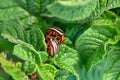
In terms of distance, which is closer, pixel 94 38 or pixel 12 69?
pixel 12 69

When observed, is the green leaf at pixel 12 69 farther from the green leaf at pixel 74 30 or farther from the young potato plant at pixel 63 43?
the green leaf at pixel 74 30

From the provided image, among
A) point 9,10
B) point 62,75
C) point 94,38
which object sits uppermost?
point 9,10

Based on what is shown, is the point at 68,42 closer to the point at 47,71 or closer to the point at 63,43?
the point at 63,43

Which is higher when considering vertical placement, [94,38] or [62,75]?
[94,38]

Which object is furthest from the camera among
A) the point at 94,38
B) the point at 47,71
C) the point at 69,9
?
the point at 94,38

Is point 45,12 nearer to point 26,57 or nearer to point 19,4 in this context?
point 19,4

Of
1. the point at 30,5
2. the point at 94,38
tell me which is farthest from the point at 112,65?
the point at 30,5

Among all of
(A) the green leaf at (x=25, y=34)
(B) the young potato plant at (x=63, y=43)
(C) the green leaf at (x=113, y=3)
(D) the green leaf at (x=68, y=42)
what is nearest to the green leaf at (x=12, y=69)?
(B) the young potato plant at (x=63, y=43)

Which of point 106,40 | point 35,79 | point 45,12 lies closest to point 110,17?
point 106,40
